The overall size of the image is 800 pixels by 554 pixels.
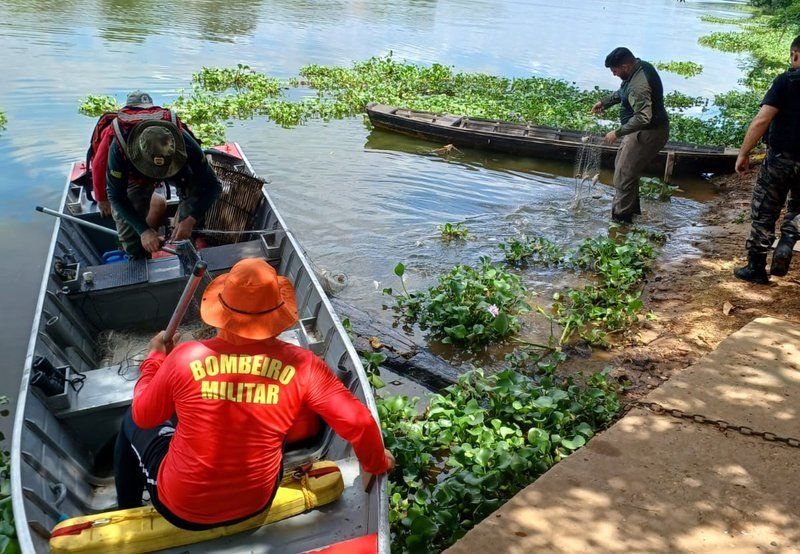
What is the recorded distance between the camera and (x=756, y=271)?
667cm

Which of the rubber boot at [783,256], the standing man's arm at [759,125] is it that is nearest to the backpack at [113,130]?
the standing man's arm at [759,125]

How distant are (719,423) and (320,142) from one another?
11130mm

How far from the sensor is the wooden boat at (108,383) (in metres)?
3.06

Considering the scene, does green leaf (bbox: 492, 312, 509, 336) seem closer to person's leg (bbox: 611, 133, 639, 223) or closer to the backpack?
the backpack

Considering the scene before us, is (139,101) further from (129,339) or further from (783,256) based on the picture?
(783,256)

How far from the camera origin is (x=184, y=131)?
5.19 m

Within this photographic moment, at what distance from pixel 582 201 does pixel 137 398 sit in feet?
32.6

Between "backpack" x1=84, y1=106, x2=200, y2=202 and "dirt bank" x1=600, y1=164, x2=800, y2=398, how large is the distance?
4.40 m

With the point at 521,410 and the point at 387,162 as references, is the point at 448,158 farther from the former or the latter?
the point at 521,410

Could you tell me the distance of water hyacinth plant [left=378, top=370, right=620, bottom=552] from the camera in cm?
375

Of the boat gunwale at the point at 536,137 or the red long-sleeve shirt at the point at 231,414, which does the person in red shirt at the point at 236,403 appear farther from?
the boat gunwale at the point at 536,137

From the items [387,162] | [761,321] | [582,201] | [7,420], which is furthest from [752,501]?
[387,162]

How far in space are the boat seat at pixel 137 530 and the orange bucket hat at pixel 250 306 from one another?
3.41ft

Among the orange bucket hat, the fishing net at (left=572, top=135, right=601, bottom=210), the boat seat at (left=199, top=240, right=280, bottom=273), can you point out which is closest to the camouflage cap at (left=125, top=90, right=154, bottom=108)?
the boat seat at (left=199, top=240, right=280, bottom=273)
